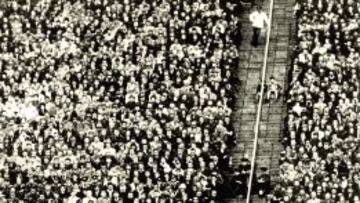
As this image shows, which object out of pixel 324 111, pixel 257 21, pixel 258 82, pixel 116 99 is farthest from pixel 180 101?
pixel 324 111

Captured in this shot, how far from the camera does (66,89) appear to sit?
5006 cm

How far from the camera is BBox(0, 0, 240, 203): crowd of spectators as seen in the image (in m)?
46.8

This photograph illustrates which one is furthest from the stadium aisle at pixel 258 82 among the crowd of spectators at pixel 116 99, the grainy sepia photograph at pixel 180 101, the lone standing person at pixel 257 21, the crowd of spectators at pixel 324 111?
the crowd of spectators at pixel 324 111

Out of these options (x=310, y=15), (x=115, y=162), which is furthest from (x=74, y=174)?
(x=310, y=15)

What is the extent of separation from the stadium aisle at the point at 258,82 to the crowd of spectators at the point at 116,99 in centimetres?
80

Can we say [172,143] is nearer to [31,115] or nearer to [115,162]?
[115,162]

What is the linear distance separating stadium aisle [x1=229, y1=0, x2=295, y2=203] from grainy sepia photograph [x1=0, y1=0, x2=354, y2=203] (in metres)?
0.05

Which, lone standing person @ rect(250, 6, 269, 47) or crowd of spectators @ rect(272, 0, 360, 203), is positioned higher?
lone standing person @ rect(250, 6, 269, 47)

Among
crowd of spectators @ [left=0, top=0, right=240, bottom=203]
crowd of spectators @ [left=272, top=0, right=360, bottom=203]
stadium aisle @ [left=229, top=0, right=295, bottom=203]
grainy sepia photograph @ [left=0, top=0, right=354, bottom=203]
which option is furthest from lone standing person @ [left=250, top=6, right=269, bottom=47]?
crowd of spectators @ [left=272, top=0, right=360, bottom=203]

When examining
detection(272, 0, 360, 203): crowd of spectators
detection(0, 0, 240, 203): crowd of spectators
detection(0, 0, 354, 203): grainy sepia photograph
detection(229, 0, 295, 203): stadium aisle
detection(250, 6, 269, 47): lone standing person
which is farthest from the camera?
detection(250, 6, 269, 47): lone standing person

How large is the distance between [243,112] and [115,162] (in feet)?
18.6

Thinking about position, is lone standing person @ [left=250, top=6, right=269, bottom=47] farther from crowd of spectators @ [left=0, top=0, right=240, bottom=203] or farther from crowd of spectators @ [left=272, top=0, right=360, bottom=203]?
crowd of spectators @ [left=272, top=0, right=360, bottom=203]

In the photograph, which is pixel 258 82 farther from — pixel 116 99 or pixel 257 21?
pixel 116 99

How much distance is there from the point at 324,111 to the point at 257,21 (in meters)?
6.08
